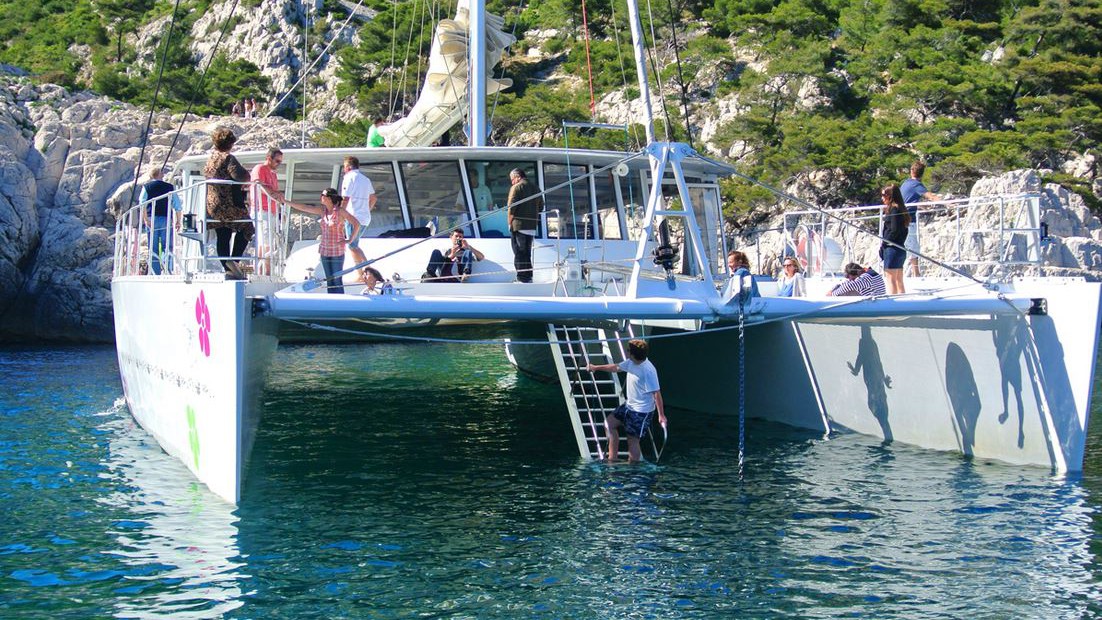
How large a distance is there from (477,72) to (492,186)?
201 centimetres

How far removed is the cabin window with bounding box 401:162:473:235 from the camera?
11805 millimetres

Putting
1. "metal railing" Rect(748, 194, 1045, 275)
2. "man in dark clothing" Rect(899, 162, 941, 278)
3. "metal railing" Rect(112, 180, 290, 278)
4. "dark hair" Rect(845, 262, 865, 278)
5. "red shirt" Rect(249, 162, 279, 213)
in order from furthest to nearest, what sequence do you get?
"man in dark clothing" Rect(899, 162, 941, 278) < "dark hair" Rect(845, 262, 865, 278) < "metal railing" Rect(748, 194, 1045, 275) < "red shirt" Rect(249, 162, 279, 213) < "metal railing" Rect(112, 180, 290, 278)

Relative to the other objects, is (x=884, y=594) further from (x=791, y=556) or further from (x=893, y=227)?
(x=893, y=227)

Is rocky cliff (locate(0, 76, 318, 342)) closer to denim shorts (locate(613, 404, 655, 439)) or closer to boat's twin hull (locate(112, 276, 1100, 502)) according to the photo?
boat's twin hull (locate(112, 276, 1100, 502))

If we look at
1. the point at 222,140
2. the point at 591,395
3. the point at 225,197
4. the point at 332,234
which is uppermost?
the point at 222,140

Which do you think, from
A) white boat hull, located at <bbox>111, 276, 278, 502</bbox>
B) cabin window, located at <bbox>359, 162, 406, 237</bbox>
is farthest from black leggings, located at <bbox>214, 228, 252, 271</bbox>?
cabin window, located at <bbox>359, 162, 406, 237</bbox>

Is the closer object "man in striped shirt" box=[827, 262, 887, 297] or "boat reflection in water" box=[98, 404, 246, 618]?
"boat reflection in water" box=[98, 404, 246, 618]

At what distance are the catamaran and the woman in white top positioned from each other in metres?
0.39

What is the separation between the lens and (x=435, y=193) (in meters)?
11.9

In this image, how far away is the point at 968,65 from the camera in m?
35.9

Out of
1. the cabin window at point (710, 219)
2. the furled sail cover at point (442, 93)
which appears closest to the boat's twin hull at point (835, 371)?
the cabin window at point (710, 219)

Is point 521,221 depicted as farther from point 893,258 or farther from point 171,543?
point 171,543

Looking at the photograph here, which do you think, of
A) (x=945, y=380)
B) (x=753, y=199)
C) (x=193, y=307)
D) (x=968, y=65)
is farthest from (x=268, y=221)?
(x=968, y=65)

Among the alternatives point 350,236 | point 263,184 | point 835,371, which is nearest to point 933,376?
point 835,371
